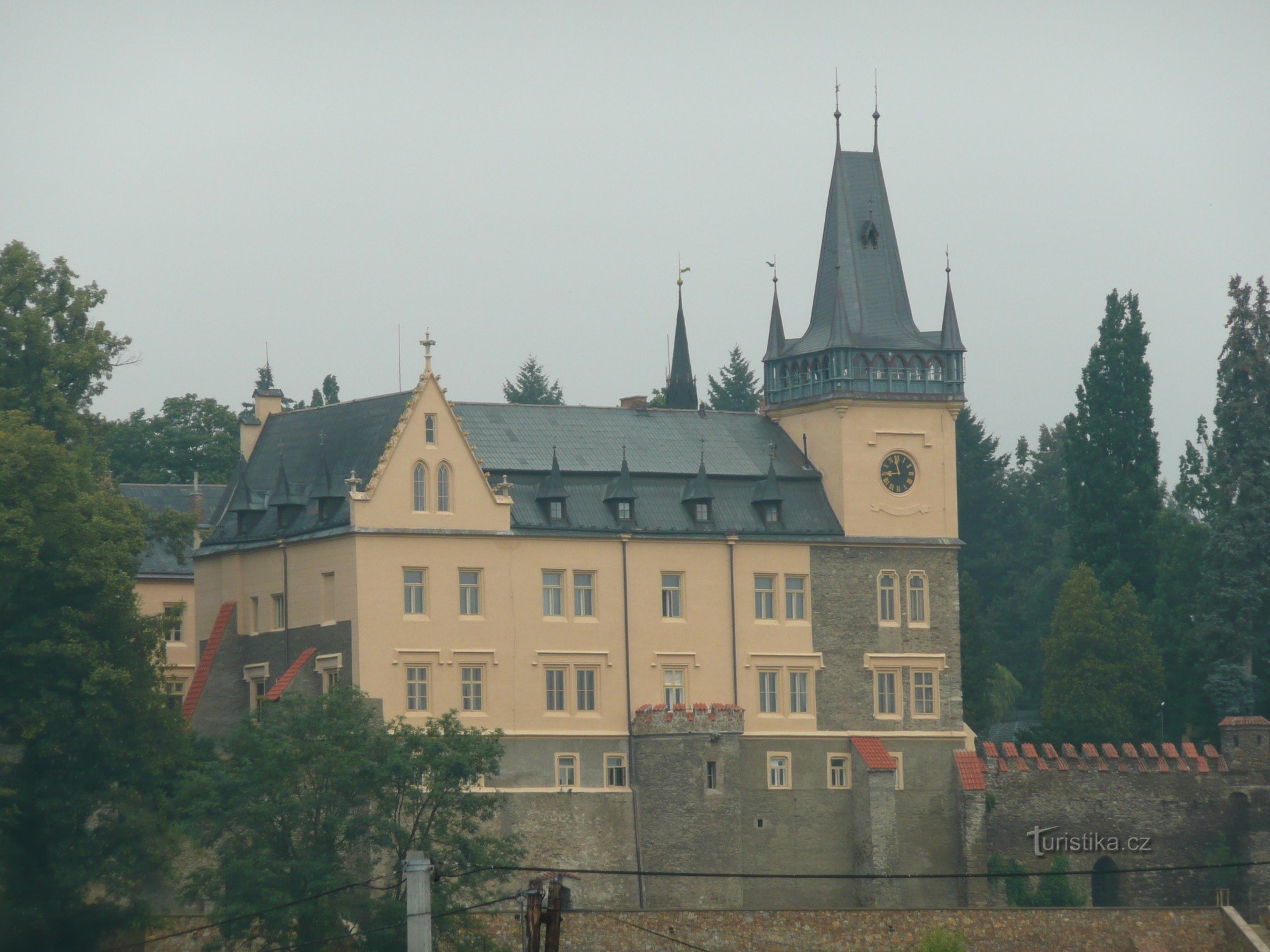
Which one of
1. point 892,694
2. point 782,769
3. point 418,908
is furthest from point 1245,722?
point 418,908

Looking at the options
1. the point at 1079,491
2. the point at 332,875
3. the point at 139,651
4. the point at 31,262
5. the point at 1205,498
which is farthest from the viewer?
the point at 1205,498

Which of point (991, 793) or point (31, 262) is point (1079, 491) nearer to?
point (991, 793)

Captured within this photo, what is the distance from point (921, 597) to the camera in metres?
98.6

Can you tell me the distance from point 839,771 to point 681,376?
25.2 meters

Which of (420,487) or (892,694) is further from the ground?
(420,487)

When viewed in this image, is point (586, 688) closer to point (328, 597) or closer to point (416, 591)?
point (416, 591)

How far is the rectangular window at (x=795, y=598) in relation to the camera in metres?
97.1

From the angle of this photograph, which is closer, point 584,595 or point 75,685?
point 75,685

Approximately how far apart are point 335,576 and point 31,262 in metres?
13.8

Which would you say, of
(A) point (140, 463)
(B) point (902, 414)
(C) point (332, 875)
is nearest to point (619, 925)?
(C) point (332, 875)

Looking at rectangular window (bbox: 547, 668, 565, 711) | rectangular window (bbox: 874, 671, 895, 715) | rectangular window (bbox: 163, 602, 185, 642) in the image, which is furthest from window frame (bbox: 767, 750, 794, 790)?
rectangular window (bbox: 163, 602, 185, 642)

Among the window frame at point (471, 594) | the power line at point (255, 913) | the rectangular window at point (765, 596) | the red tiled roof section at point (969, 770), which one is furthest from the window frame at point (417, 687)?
the red tiled roof section at point (969, 770)

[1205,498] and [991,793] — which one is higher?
[1205,498]

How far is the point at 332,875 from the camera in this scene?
80.9m
